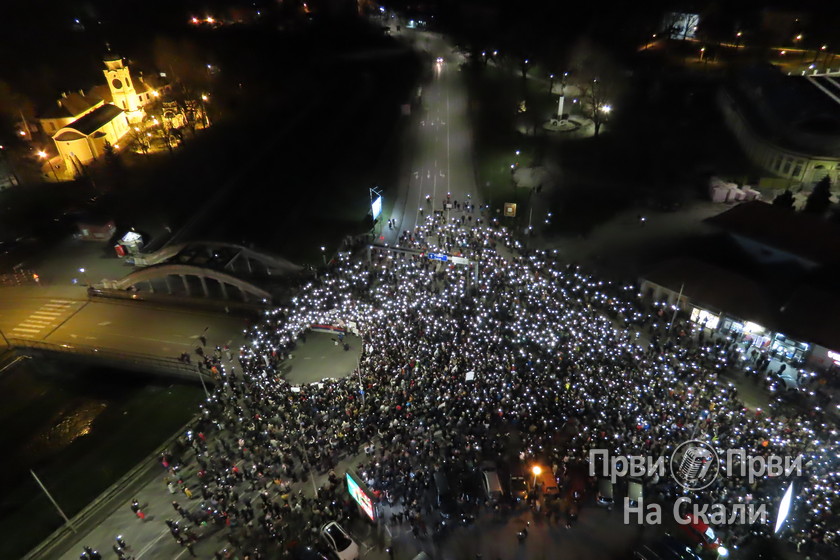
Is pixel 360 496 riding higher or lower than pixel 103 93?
lower

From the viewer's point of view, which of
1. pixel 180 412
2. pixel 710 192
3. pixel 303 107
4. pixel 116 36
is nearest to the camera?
pixel 180 412

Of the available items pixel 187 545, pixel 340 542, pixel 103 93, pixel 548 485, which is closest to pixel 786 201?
pixel 548 485

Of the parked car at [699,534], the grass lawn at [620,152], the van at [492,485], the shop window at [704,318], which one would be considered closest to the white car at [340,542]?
the van at [492,485]

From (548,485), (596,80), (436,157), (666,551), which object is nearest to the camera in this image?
(666,551)

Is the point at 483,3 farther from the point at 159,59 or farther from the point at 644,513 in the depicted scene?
the point at 644,513

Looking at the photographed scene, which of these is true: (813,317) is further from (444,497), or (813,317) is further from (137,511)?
(137,511)

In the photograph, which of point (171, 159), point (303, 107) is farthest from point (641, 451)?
point (303, 107)

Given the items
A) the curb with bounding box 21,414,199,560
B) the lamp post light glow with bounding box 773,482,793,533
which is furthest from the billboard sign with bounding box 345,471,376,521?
the lamp post light glow with bounding box 773,482,793,533

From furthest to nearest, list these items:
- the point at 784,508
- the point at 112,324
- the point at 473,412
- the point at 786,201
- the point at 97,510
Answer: the point at 786,201 → the point at 112,324 → the point at 473,412 → the point at 97,510 → the point at 784,508

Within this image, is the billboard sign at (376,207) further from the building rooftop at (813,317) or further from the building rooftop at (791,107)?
the building rooftop at (791,107)
